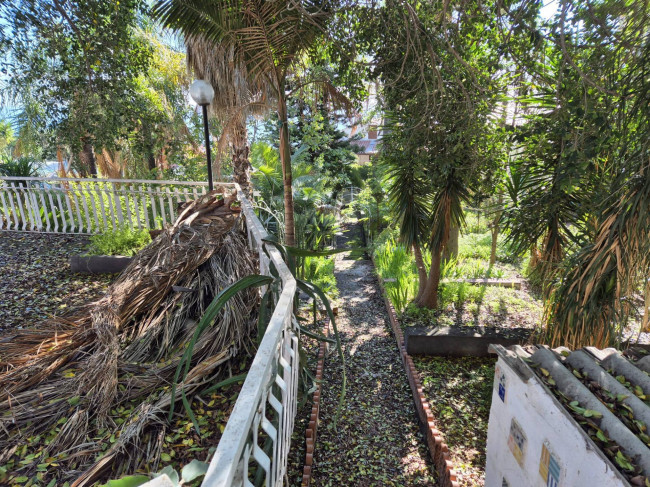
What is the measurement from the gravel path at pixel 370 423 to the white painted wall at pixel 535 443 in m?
0.75

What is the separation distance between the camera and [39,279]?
450 cm

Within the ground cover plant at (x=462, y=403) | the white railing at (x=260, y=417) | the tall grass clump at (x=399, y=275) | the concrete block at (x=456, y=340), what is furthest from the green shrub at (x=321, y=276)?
the white railing at (x=260, y=417)

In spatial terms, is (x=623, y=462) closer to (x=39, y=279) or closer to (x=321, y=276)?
(x=321, y=276)

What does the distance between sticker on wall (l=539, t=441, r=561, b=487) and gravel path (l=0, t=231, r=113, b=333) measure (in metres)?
4.46

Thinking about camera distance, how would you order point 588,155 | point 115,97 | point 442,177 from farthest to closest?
point 442,177
point 115,97
point 588,155

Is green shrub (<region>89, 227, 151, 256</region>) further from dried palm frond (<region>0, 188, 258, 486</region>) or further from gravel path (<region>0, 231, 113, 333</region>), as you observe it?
dried palm frond (<region>0, 188, 258, 486</region>)

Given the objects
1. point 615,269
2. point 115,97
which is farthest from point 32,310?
point 615,269

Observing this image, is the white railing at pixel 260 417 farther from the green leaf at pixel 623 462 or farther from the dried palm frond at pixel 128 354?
the green leaf at pixel 623 462

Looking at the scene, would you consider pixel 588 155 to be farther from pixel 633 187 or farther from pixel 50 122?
pixel 50 122

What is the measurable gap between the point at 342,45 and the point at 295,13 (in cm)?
62

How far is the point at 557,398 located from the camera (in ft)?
5.76

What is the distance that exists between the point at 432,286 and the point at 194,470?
4.65 metres

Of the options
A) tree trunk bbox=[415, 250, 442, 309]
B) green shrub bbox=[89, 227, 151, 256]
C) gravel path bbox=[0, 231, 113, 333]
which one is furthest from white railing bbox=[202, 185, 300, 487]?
green shrub bbox=[89, 227, 151, 256]

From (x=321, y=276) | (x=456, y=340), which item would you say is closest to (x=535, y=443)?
(x=456, y=340)
